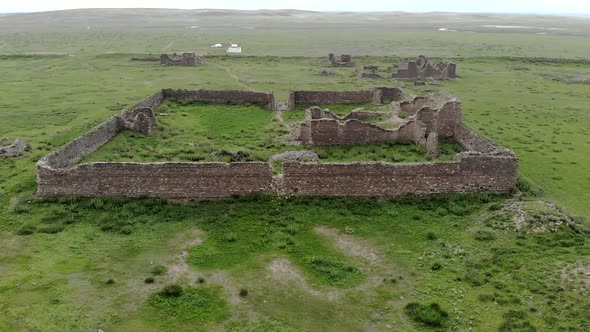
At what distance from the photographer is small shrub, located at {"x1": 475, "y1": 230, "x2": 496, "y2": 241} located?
1863 centimetres

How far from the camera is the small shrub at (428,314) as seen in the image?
46.5 feet

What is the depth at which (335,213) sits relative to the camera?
20844 mm

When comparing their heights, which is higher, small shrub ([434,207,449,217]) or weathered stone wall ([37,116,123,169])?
weathered stone wall ([37,116,123,169])

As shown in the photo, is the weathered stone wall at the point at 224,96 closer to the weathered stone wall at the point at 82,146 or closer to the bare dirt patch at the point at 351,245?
the weathered stone wall at the point at 82,146

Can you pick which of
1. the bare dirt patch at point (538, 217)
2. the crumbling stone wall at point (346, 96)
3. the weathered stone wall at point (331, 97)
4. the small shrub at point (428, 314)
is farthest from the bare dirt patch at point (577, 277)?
the weathered stone wall at point (331, 97)

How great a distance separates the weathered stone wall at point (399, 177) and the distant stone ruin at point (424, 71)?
3647 cm

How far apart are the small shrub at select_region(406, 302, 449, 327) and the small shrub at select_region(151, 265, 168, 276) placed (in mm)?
8161

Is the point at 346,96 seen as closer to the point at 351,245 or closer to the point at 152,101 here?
the point at 152,101

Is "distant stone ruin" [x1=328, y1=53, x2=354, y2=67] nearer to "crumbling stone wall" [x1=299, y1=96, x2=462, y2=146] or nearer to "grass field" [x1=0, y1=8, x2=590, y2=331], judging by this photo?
"grass field" [x1=0, y1=8, x2=590, y2=331]

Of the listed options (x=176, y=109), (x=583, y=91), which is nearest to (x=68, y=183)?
(x=176, y=109)

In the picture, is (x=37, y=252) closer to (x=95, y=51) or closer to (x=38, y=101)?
(x=38, y=101)

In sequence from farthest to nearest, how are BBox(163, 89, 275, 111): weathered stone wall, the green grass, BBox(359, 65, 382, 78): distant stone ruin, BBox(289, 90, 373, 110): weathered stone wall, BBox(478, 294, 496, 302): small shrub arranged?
BBox(359, 65, 382, 78): distant stone ruin, BBox(163, 89, 275, 111): weathered stone wall, BBox(289, 90, 373, 110): weathered stone wall, the green grass, BBox(478, 294, 496, 302): small shrub

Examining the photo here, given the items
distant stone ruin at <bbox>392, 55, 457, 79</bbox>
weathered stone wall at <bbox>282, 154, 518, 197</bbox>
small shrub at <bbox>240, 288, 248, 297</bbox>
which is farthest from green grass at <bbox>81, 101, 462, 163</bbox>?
distant stone ruin at <bbox>392, 55, 457, 79</bbox>

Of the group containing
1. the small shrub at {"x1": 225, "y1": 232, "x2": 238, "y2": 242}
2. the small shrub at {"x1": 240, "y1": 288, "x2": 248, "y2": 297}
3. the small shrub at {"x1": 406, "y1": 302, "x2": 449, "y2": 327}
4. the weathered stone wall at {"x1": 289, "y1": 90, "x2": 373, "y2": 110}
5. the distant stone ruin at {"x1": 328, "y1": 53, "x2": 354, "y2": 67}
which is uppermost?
the distant stone ruin at {"x1": 328, "y1": 53, "x2": 354, "y2": 67}
